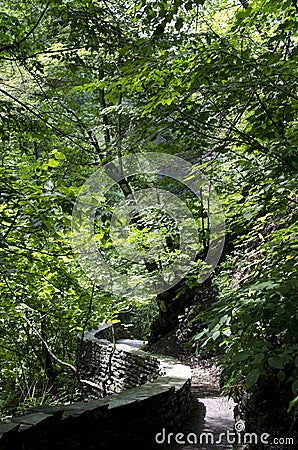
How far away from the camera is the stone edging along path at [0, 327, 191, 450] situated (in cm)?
256

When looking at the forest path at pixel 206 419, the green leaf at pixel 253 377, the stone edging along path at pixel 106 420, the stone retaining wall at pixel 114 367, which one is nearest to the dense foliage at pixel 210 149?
the green leaf at pixel 253 377

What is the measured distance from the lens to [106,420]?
3379 mm

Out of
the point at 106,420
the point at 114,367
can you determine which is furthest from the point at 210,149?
the point at 114,367

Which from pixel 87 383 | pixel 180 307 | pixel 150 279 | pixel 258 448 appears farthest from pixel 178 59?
pixel 180 307

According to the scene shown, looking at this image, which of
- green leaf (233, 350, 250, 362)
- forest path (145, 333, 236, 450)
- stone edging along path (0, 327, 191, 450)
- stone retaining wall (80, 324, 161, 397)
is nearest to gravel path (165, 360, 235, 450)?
forest path (145, 333, 236, 450)

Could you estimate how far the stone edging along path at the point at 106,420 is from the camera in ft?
8.41

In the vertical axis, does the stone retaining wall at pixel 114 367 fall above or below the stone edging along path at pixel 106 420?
above

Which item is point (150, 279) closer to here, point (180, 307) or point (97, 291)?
point (97, 291)

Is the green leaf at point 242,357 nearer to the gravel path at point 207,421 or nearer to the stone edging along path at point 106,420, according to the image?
the stone edging along path at point 106,420

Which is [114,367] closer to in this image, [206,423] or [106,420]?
[206,423]

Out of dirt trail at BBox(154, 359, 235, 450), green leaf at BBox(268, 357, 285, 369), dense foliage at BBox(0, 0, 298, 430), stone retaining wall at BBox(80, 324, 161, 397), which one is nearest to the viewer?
green leaf at BBox(268, 357, 285, 369)

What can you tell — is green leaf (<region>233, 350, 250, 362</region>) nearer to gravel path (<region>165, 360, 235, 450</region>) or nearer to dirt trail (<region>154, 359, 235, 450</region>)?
gravel path (<region>165, 360, 235, 450</region>)

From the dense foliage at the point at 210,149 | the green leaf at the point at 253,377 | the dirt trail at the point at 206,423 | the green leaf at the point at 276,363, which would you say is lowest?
the dirt trail at the point at 206,423

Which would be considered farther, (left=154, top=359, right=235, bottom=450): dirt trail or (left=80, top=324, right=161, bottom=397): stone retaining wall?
(left=80, top=324, right=161, bottom=397): stone retaining wall
